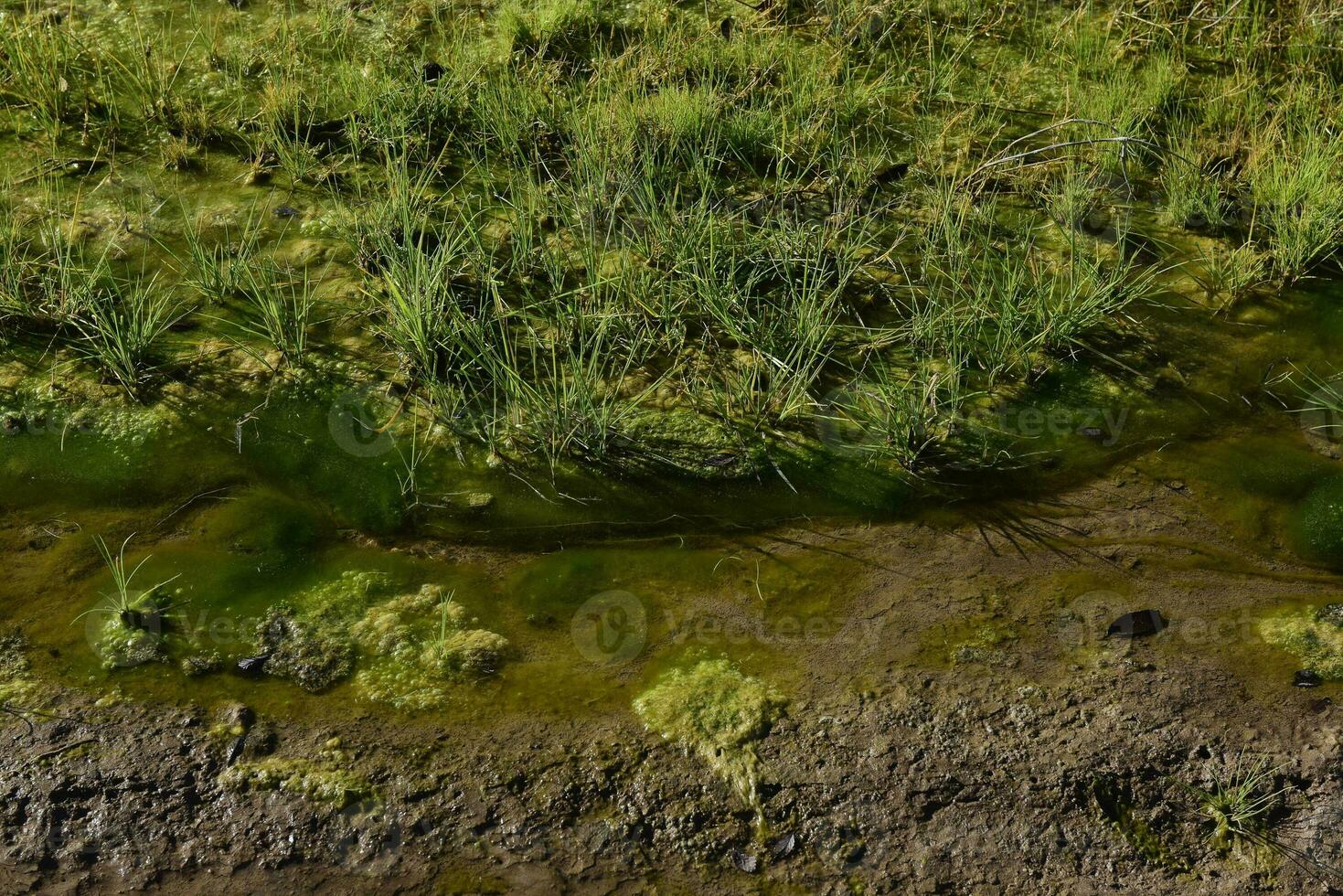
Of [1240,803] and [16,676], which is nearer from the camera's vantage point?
[1240,803]

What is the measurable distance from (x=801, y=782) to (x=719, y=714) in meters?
0.21

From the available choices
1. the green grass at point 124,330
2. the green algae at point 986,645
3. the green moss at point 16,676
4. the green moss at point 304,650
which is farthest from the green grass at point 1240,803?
the green grass at point 124,330

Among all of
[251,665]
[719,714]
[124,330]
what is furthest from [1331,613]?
[124,330]

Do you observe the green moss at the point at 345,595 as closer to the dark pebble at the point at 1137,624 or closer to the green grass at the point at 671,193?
the green grass at the point at 671,193

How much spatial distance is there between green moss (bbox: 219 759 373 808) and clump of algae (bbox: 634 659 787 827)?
577 mm

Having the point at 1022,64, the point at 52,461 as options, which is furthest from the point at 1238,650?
the point at 52,461

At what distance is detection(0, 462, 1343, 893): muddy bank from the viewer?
6.57ft

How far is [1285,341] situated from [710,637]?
6.06 ft

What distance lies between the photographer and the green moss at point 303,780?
2.09 m

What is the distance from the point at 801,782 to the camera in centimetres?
213

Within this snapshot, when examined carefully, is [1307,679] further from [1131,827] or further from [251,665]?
[251,665]

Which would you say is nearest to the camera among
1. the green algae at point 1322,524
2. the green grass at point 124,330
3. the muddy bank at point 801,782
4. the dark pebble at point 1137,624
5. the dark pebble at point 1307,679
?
the muddy bank at point 801,782

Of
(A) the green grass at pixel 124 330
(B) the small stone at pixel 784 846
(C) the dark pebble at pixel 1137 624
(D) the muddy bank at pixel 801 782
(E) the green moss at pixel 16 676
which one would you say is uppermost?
(A) the green grass at pixel 124 330

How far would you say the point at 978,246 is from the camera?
10.5 feet
